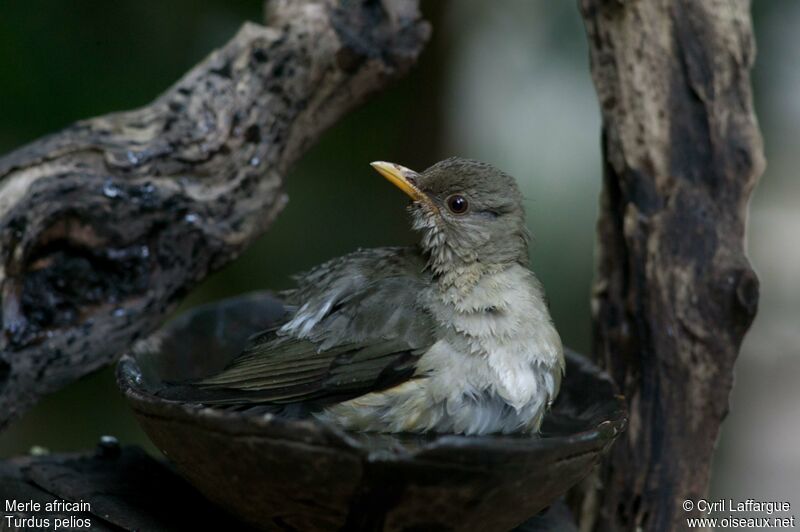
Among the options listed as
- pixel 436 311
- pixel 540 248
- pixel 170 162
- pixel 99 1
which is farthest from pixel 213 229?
pixel 540 248

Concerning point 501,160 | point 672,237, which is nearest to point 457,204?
point 672,237

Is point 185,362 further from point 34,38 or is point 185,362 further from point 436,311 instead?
point 34,38

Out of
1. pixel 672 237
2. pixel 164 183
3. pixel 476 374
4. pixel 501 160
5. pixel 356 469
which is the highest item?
pixel 501 160

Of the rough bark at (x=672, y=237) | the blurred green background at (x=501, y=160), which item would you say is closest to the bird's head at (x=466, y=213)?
the rough bark at (x=672, y=237)

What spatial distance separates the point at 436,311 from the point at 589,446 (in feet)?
2.02

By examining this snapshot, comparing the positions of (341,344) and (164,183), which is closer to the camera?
(341,344)

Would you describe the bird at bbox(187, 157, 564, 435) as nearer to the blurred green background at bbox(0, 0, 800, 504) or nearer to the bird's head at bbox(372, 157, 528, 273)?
the bird's head at bbox(372, 157, 528, 273)

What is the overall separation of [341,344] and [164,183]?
3.23ft

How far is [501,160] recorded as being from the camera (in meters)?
5.70

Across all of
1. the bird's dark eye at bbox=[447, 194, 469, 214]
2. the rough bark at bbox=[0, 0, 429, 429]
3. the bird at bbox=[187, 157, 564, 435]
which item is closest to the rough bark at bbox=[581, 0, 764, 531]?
the bird at bbox=[187, 157, 564, 435]

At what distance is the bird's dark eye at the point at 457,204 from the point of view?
2707mm

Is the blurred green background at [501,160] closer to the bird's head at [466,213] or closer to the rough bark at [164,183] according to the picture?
the rough bark at [164,183]

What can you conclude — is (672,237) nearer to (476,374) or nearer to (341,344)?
(476,374)

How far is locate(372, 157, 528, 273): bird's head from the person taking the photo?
2.66 m
